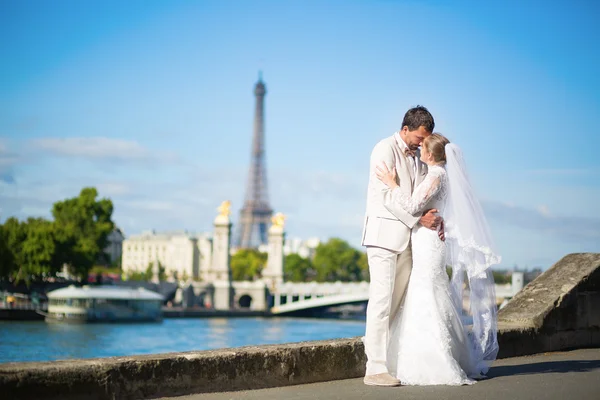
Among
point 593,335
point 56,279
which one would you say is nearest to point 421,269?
point 593,335

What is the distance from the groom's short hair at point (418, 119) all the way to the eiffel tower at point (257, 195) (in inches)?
3102

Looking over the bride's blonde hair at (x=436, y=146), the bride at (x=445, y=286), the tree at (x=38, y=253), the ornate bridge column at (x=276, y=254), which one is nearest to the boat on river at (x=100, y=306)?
the tree at (x=38, y=253)

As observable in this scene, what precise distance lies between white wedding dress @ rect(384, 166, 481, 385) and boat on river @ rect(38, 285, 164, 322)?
37.7 metres

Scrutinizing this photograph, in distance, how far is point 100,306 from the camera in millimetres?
43125

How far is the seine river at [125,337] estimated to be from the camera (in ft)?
83.1

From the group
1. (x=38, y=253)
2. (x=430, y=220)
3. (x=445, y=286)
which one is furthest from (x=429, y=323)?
(x=38, y=253)

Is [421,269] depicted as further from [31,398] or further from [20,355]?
[20,355]

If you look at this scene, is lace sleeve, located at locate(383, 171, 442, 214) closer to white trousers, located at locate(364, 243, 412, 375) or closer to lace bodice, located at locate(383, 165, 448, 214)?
lace bodice, located at locate(383, 165, 448, 214)

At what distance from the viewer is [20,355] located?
22594 millimetres

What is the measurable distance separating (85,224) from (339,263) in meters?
34.6

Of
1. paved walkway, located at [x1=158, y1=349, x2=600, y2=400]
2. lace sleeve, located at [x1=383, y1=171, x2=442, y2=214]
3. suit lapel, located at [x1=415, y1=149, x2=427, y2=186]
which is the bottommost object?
paved walkway, located at [x1=158, y1=349, x2=600, y2=400]

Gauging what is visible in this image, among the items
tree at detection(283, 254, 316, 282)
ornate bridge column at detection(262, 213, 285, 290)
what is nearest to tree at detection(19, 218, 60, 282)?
ornate bridge column at detection(262, 213, 285, 290)

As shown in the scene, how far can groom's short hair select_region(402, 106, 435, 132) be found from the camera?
407 centimetres

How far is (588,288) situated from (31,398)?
137 inches
